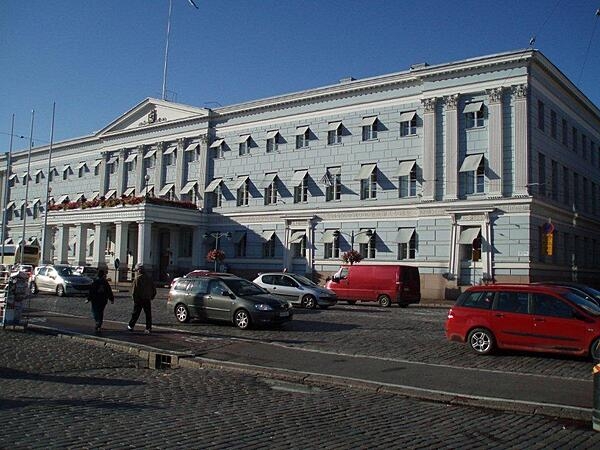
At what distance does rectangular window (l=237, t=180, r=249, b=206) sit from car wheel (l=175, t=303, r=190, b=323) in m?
32.2

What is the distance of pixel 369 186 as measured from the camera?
149ft

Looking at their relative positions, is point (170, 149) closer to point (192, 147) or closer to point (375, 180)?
point (192, 147)

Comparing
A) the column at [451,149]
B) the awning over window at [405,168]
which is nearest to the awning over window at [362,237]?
the awning over window at [405,168]

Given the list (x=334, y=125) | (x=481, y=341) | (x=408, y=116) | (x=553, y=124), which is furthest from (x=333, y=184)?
(x=481, y=341)

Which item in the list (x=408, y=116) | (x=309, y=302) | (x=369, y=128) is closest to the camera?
(x=309, y=302)

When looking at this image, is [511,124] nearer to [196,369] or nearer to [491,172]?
[491,172]

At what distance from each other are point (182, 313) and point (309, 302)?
8636mm

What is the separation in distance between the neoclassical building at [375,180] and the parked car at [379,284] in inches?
314

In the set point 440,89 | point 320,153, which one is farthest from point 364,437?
point 320,153

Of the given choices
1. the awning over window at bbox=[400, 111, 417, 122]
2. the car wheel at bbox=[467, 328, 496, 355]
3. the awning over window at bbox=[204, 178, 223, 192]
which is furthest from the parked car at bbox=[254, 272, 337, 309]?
the awning over window at bbox=[204, 178, 223, 192]

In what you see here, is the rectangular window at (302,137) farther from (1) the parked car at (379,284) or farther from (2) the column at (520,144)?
(1) the parked car at (379,284)

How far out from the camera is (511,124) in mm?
39188

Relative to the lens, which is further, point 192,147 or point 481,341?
point 192,147

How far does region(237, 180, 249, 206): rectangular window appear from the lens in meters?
52.9
